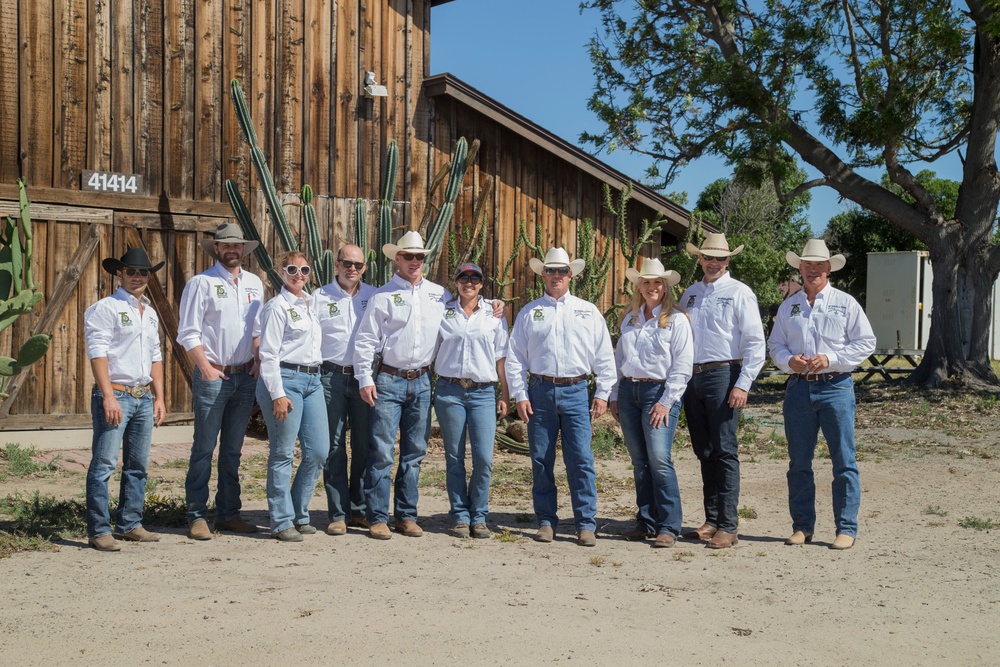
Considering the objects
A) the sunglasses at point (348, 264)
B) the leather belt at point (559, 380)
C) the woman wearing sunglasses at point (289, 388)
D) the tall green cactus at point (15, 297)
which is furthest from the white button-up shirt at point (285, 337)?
the tall green cactus at point (15, 297)

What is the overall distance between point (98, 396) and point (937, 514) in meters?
5.82

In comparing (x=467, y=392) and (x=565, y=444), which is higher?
(x=467, y=392)

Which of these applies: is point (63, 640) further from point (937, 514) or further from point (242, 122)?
point (242, 122)

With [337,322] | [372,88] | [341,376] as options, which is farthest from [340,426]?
[372,88]

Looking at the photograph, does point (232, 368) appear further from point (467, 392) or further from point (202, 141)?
point (202, 141)

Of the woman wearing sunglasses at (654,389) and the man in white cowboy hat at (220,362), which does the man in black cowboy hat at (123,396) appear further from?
the woman wearing sunglasses at (654,389)

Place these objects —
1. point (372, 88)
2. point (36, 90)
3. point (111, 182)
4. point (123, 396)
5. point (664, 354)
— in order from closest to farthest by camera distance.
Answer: point (123, 396)
point (664, 354)
point (36, 90)
point (111, 182)
point (372, 88)

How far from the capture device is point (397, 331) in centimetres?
689

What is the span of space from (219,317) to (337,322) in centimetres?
74

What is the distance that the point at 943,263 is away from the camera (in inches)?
689

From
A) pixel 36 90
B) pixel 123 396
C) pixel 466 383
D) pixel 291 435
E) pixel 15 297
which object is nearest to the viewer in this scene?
pixel 123 396

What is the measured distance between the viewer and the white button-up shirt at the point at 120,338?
249 inches

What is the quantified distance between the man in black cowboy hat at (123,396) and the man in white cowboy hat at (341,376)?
1059mm

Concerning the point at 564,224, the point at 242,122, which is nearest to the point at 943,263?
the point at 564,224
